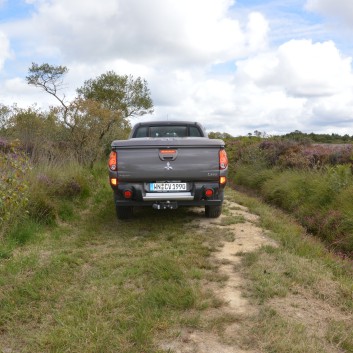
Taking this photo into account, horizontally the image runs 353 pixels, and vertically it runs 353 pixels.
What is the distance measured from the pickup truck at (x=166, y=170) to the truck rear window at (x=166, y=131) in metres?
1.91

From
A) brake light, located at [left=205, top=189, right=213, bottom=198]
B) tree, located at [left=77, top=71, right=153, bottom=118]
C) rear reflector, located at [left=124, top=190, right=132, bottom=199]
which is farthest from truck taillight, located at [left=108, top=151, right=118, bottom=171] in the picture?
tree, located at [left=77, top=71, right=153, bottom=118]

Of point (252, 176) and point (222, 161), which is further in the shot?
point (252, 176)

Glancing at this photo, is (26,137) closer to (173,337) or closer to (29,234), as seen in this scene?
(29,234)

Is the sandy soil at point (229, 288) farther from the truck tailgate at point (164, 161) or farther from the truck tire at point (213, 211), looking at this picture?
the truck tailgate at point (164, 161)

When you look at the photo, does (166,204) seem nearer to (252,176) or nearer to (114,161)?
(114,161)

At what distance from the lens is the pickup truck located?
588 centimetres

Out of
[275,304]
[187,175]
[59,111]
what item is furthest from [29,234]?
[59,111]

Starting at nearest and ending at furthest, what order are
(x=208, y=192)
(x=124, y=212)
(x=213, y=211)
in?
1. (x=208, y=192)
2. (x=124, y=212)
3. (x=213, y=211)

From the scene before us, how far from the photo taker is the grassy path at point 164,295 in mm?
2934

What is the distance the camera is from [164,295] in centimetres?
357

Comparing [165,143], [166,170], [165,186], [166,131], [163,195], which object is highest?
[166,131]

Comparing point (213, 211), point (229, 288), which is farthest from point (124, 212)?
point (229, 288)

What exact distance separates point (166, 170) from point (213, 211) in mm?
1491

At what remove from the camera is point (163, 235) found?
5.94 meters
